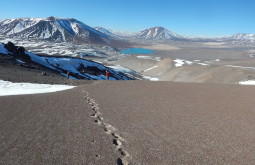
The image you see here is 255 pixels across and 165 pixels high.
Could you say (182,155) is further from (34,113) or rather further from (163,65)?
(163,65)

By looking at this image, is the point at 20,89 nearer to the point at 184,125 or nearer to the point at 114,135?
the point at 114,135

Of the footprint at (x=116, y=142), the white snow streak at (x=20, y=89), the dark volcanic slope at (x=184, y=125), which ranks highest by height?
the footprint at (x=116, y=142)

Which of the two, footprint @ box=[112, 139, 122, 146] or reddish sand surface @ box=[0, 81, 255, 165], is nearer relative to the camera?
reddish sand surface @ box=[0, 81, 255, 165]

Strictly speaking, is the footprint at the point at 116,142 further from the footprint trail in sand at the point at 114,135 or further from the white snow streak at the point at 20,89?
the white snow streak at the point at 20,89

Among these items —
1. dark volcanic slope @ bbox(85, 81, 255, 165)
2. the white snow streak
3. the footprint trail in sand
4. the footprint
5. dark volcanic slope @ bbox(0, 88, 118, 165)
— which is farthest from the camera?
the white snow streak

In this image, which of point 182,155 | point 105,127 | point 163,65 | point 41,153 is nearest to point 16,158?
point 41,153

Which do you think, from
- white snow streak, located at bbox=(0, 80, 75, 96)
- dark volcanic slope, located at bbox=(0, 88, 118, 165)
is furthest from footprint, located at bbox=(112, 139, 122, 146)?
white snow streak, located at bbox=(0, 80, 75, 96)

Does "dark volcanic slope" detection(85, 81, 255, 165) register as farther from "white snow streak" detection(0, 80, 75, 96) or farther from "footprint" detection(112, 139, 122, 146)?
"white snow streak" detection(0, 80, 75, 96)

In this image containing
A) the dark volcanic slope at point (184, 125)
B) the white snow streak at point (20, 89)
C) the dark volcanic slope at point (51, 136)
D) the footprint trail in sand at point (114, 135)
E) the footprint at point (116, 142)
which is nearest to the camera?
the dark volcanic slope at point (51, 136)

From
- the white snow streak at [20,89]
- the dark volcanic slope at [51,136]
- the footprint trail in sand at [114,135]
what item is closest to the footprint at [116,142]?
the footprint trail in sand at [114,135]
